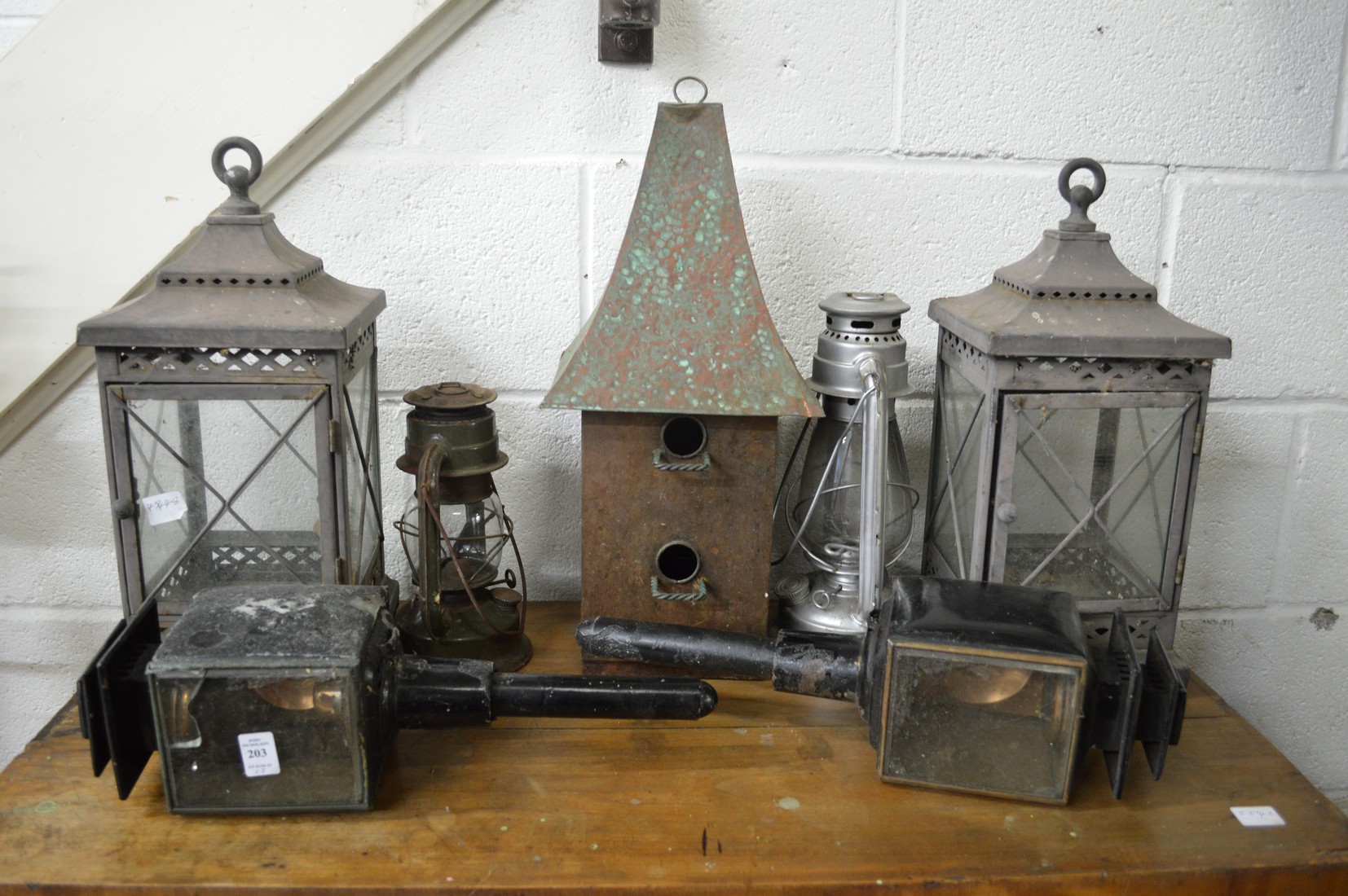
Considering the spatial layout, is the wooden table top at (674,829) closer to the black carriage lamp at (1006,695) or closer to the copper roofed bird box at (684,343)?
the black carriage lamp at (1006,695)

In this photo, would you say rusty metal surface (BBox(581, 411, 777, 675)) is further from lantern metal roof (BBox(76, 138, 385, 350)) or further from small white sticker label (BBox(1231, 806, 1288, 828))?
small white sticker label (BBox(1231, 806, 1288, 828))

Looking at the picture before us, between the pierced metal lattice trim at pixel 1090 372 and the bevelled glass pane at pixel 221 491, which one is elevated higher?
the pierced metal lattice trim at pixel 1090 372

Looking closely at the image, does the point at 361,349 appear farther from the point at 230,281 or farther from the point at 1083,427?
the point at 1083,427

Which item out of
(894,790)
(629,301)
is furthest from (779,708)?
(629,301)

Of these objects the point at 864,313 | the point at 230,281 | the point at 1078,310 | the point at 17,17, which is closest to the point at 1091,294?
the point at 1078,310

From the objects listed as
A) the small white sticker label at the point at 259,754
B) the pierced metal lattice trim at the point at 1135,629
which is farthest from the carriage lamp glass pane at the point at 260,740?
the pierced metal lattice trim at the point at 1135,629

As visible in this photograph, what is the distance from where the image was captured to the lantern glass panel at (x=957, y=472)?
4.03 feet

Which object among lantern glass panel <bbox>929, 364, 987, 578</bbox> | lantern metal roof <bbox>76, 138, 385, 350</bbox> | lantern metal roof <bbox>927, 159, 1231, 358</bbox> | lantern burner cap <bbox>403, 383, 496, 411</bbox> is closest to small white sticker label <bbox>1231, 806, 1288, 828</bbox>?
lantern glass panel <bbox>929, 364, 987, 578</bbox>

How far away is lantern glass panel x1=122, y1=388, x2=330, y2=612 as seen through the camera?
114 centimetres

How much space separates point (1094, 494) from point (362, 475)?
85cm

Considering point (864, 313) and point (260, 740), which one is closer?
point (260, 740)

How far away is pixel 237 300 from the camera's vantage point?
1.11 metres

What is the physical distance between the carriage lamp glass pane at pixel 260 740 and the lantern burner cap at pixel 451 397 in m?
0.37

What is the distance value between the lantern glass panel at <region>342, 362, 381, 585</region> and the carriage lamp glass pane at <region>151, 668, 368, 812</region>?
232mm
